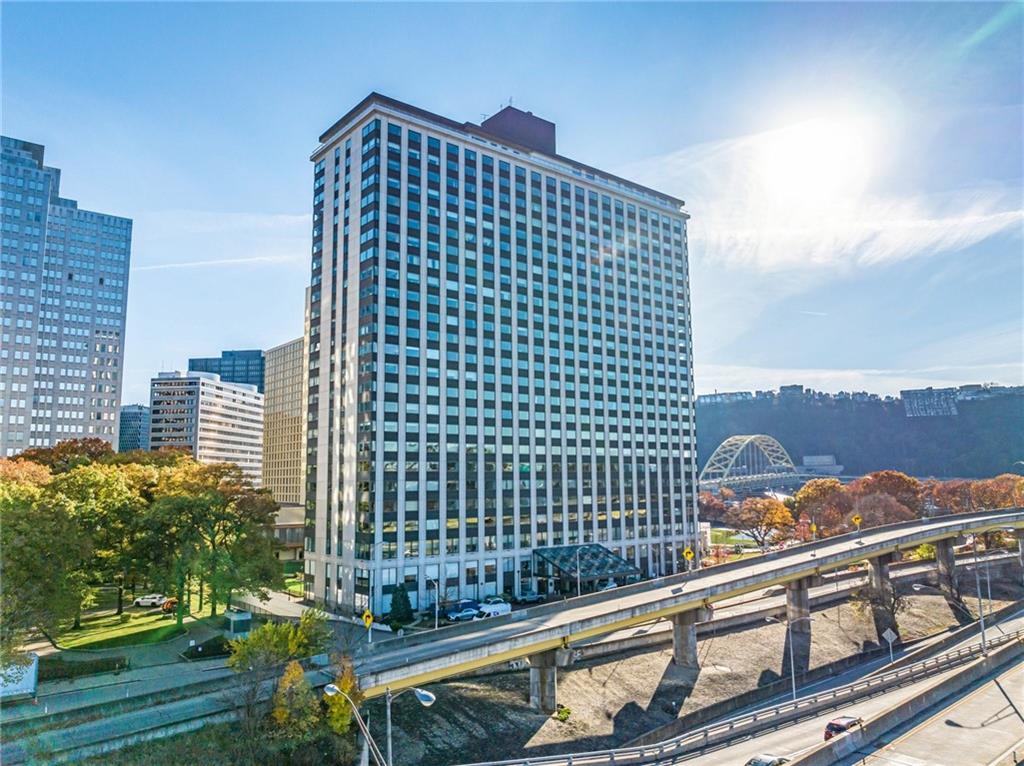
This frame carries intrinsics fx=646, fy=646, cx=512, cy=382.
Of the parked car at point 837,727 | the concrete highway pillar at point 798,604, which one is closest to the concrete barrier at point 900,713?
the parked car at point 837,727

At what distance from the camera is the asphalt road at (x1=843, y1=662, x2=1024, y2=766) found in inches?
1531

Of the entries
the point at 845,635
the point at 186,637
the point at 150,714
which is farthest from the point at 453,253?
the point at 845,635

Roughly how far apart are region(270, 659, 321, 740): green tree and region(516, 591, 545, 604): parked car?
47.9 meters

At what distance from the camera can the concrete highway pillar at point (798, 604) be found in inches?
3031

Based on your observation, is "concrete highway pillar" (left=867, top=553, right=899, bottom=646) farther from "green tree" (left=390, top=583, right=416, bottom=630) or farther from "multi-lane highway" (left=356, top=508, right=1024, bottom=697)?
"green tree" (left=390, top=583, right=416, bottom=630)

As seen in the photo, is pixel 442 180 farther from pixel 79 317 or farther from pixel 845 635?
pixel 79 317

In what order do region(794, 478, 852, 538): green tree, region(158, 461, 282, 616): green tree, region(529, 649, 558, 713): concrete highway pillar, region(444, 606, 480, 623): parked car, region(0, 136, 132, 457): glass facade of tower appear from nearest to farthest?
region(529, 649, 558, 713): concrete highway pillar → region(158, 461, 282, 616): green tree → region(444, 606, 480, 623): parked car → region(794, 478, 852, 538): green tree → region(0, 136, 132, 457): glass facade of tower

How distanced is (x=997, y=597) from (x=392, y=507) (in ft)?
306

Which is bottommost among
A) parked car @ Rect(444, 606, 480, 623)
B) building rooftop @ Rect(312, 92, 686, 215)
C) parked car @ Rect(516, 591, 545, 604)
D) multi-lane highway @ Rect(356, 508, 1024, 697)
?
parked car @ Rect(516, 591, 545, 604)

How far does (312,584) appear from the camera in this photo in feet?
275

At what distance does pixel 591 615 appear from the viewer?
186 feet

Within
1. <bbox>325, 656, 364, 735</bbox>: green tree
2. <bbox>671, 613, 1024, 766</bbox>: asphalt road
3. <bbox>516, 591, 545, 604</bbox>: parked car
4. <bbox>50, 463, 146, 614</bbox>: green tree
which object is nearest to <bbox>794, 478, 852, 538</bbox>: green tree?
<bbox>516, 591, 545, 604</bbox>: parked car

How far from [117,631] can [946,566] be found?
112 meters

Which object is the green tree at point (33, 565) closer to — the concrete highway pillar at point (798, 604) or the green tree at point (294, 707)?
the green tree at point (294, 707)
